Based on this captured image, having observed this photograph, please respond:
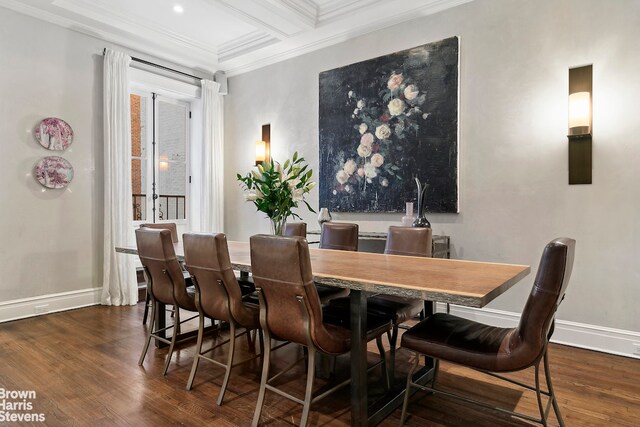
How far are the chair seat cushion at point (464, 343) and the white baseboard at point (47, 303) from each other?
12.8ft

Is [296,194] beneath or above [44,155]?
beneath

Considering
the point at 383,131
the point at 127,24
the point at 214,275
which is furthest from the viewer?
the point at 127,24

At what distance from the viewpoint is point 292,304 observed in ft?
6.22

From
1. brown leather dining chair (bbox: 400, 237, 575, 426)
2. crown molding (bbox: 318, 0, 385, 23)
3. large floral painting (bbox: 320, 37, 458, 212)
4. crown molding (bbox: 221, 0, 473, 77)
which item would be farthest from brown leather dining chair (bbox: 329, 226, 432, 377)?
crown molding (bbox: 318, 0, 385, 23)

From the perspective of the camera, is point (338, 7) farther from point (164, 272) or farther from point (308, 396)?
point (308, 396)

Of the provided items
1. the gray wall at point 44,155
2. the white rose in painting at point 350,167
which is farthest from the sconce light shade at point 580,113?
the gray wall at point 44,155

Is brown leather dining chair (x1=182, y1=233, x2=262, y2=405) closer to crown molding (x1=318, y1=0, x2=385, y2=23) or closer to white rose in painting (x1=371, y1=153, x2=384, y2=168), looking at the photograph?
white rose in painting (x1=371, y1=153, x2=384, y2=168)

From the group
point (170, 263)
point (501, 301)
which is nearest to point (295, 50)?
point (170, 263)

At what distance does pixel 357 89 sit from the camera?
4.38m

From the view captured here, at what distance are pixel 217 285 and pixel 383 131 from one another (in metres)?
2.59

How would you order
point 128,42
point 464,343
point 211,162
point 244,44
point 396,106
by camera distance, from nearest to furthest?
1. point 464,343
2. point 396,106
3. point 128,42
4. point 244,44
5. point 211,162

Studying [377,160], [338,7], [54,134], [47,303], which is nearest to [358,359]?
[377,160]

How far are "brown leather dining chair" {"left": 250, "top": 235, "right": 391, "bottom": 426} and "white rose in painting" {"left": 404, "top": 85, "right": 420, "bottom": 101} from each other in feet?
8.79

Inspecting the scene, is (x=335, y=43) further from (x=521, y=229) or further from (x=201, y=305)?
(x=201, y=305)
